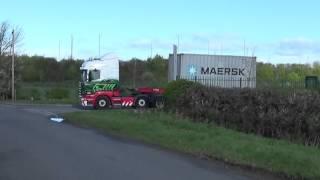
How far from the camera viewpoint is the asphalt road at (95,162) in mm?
11623

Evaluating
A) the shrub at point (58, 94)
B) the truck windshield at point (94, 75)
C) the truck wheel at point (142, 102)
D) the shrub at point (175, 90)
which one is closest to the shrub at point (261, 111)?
the shrub at point (175, 90)

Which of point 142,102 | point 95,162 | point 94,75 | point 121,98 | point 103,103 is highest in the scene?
point 94,75

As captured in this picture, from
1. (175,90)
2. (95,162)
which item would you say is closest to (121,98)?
(175,90)

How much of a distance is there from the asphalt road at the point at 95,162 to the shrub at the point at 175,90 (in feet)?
24.2

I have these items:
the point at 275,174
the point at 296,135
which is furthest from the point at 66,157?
the point at 296,135

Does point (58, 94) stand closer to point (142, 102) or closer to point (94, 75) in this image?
point (94, 75)

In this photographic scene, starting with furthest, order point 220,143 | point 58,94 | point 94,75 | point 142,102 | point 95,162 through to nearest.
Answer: point 58,94 < point 94,75 < point 142,102 < point 220,143 < point 95,162

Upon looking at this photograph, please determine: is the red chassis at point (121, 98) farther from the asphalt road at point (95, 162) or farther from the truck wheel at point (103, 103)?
the asphalt road at point (95, 162)

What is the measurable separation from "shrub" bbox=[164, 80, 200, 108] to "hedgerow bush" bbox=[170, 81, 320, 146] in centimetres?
69

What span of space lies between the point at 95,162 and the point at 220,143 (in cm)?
401

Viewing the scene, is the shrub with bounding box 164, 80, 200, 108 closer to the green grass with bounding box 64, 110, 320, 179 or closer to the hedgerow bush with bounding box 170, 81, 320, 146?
the hedgerow bush with bounding box 170, 81, 320, 146

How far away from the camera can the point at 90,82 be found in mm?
43844

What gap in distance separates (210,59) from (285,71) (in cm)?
2876

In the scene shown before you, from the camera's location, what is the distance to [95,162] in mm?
13531
